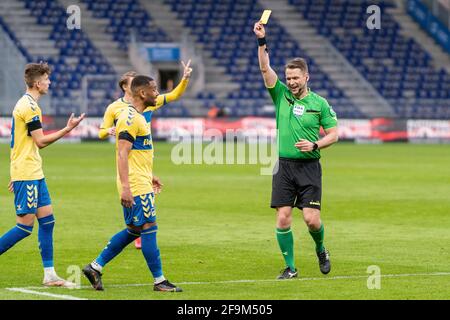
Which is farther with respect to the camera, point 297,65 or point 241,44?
point 241,44

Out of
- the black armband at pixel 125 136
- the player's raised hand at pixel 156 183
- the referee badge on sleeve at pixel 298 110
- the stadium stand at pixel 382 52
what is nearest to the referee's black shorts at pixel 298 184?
the referee badge on sleeve at pixel 298 110

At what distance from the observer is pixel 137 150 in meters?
10.5

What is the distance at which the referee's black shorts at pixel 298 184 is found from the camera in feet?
38.7

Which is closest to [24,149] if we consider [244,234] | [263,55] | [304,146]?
[263,55]

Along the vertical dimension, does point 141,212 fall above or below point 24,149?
below

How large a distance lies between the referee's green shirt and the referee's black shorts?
94 millimetres

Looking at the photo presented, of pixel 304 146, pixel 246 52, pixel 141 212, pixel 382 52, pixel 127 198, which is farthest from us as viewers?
pixel 382 52

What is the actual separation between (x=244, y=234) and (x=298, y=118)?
4358 mm

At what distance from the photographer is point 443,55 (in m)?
60.1

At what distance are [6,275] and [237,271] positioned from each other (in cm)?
243

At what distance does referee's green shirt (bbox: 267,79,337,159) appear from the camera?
464 inches

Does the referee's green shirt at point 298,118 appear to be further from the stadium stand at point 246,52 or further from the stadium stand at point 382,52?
the stadium stand at point 382,52

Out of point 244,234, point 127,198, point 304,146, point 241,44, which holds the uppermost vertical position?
point 241,44

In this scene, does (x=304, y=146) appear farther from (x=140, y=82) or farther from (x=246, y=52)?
(x=246, y=52)
